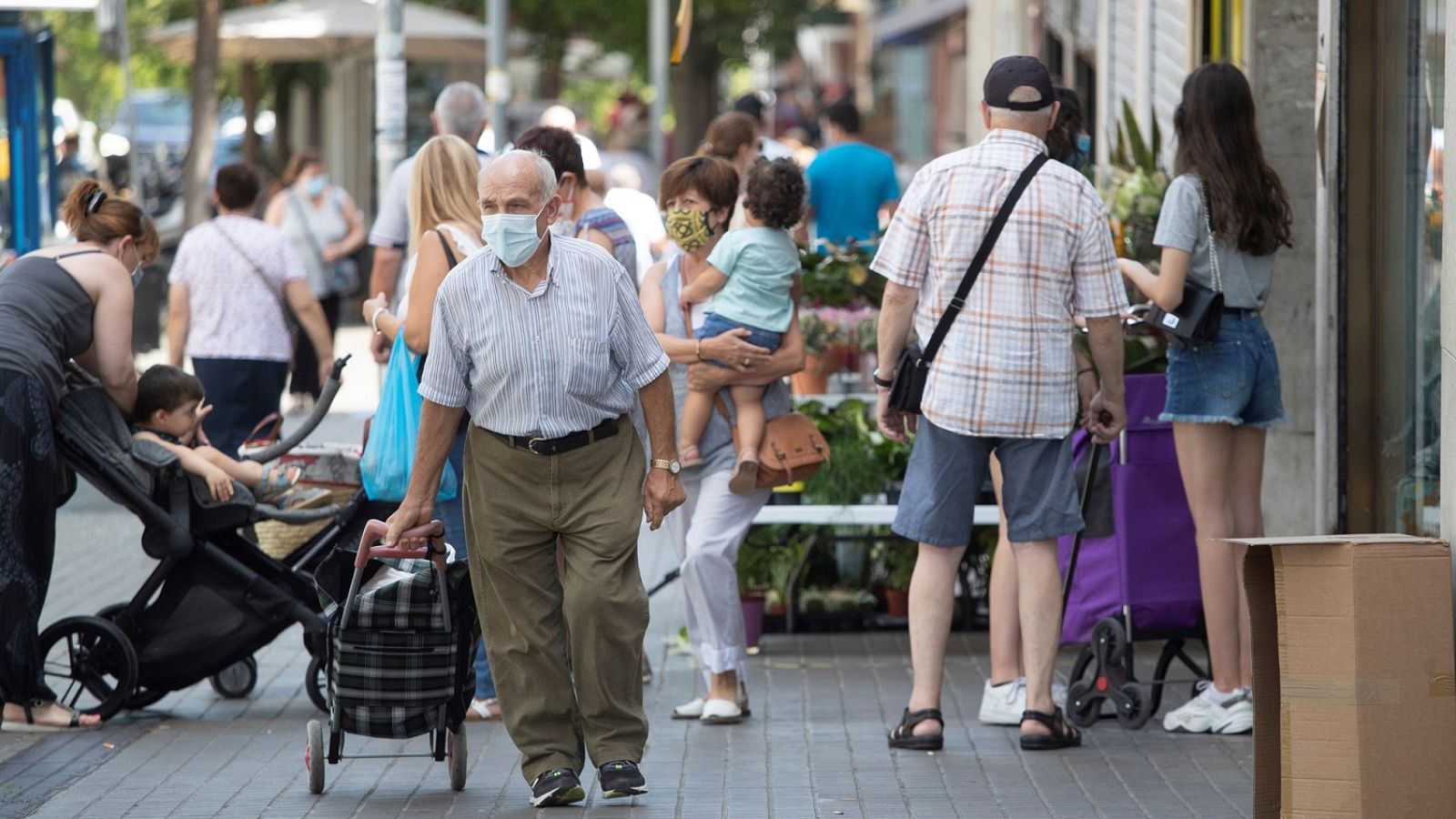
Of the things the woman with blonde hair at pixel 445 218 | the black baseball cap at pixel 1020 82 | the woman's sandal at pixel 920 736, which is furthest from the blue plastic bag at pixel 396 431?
the black baseball cap at pixel 1020 82

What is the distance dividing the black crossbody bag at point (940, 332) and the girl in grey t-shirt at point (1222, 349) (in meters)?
0.65

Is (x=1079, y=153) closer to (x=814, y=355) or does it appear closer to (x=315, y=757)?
(x=814, y=355)

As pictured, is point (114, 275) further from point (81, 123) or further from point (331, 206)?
point (81, 123)

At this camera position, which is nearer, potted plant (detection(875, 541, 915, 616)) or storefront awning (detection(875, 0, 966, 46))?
potted plant (detection(875, 541, 915, 616))

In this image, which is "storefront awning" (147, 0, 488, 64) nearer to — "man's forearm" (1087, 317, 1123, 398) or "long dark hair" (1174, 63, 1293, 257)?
"long dark hair" (1174, 63, 1293, 257)

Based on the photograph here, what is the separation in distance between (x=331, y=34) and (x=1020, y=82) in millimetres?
14990

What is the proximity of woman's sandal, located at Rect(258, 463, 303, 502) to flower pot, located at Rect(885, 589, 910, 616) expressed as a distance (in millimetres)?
2718

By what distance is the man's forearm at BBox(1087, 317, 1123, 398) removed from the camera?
632 cm

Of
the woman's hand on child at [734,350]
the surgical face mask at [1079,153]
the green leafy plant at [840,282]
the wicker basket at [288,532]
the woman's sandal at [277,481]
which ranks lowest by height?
the wicker basket at [288,532]

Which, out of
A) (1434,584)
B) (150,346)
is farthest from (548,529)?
(150,346)

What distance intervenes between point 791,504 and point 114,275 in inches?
112

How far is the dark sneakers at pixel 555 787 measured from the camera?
228 inches

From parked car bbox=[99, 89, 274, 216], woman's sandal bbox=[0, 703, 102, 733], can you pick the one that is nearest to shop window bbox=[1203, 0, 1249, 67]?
woman's sandal bbox=[0, 703, 102, 733]

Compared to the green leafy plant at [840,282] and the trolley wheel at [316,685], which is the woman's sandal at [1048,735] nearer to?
the trolley wheel at [316,685]
